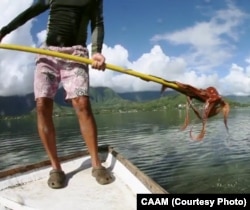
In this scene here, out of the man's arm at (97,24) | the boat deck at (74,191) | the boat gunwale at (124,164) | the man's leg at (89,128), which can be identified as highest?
the man's arm at (97,24)

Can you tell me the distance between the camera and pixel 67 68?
6539 millimetres

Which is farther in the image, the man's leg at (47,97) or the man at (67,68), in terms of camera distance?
the man's leg at (47,97)

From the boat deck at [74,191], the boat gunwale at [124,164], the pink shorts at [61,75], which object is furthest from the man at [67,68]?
the boat gunwale at [124,164]

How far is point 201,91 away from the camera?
6.30 meters

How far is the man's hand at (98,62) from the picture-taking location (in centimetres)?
614

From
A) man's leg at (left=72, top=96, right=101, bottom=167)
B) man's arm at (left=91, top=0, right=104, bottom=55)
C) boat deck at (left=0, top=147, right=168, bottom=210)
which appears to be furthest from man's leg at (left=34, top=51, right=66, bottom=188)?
man's arm at (left=91, top=0, right=104, bottom=55)

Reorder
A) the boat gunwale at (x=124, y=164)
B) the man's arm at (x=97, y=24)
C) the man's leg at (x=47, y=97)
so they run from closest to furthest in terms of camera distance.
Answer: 1. the boat gunwale at (x=124, y=164)
2. the man's leg at (x=47, y=97)
3. the man's arm at (x=97, y=24)

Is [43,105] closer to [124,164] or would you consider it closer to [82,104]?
[82,104]

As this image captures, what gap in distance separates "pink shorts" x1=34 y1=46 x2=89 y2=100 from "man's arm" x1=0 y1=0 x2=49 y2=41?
70 cm

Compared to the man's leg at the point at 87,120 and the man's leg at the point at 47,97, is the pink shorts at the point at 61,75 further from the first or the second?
the man's leg at the point at 87,120

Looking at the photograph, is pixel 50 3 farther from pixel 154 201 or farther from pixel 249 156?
pixel 249 156

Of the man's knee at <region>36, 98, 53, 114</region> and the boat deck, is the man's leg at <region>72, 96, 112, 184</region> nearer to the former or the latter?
the boat deck

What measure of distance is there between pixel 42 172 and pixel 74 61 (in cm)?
222

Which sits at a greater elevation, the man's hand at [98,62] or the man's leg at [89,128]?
the man's hand at [98,62]
